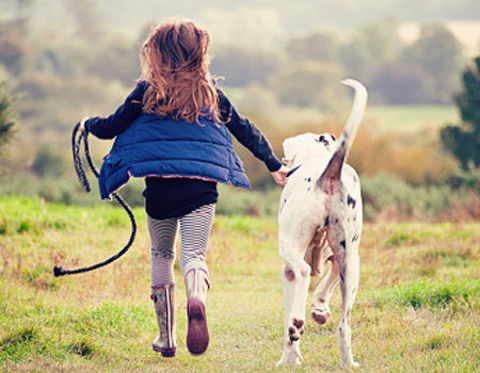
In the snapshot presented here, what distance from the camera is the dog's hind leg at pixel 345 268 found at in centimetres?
480

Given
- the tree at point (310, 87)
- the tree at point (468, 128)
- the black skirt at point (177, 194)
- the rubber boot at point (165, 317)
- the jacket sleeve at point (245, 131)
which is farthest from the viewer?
the tree at point (310, 87)

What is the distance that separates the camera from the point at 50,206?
13719mm

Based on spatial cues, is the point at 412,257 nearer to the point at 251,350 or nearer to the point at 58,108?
the point at 251,350

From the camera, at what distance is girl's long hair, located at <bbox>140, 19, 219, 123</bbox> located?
4.92 meters

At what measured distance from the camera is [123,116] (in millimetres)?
5070

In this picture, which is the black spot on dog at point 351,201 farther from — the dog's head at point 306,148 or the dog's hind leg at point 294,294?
the dog's head at point 306,148

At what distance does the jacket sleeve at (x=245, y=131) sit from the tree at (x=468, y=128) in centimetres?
2037

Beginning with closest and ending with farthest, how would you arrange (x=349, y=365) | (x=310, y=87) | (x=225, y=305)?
(x=349, y=365) < (x=225, y=305) < (x=310, y=87)

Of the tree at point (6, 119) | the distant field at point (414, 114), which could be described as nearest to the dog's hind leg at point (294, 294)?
the tree at point (6, 119)

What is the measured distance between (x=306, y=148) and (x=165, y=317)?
1.50 meters

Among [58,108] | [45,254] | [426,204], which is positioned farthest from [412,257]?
[58,108]

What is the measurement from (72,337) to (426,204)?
1800 cm

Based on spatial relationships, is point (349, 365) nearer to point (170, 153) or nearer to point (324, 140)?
point (324, 140)

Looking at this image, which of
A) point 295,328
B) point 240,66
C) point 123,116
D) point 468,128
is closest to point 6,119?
point 123,116
